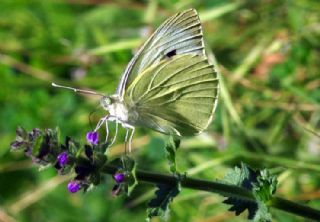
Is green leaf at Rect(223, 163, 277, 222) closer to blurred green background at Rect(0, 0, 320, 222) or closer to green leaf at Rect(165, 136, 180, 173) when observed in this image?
green leaf at Rect(165, 136, 180, 173)

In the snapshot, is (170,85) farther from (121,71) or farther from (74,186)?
(121,71)

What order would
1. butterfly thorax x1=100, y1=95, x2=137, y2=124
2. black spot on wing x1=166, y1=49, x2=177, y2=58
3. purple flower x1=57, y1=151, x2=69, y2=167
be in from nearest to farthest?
purple flower x1=57, y1=151, x2=69, y2=167
butterfly thorax x1=100, y1=95, x2=137, y2=124
black spot on wing x1=166, y1=49, x2=177, y2=58

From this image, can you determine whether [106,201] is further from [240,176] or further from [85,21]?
[240,176]

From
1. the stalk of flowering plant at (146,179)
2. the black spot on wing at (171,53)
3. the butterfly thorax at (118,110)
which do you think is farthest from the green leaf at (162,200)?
the black spot on wing at (171,53)

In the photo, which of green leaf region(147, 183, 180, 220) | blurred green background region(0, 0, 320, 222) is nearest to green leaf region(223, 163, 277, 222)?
green leaf region(147, 183, 180, 220)

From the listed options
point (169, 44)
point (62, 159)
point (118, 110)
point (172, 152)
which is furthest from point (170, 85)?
point (62, 159)

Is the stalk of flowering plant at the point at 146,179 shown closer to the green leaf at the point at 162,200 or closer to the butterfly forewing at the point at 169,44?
the green leaf at the point at 162,200
